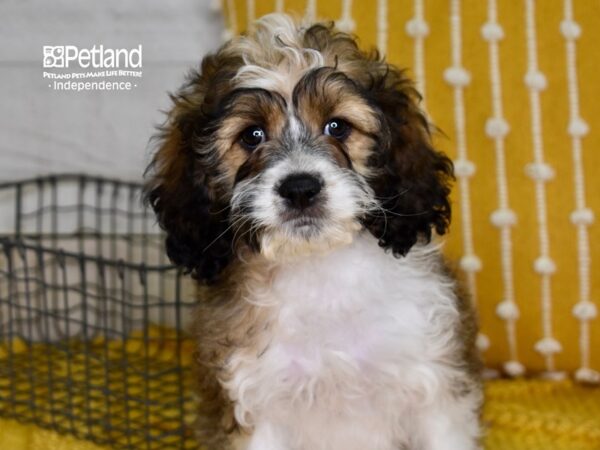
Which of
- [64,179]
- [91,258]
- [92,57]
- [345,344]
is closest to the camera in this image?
[345,344]

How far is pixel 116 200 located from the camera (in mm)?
3420

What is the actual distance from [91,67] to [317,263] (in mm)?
1661

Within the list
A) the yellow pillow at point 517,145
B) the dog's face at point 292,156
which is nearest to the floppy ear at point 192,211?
the dog's face at point 292,156

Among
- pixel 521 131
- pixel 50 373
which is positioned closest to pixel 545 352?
pixel 521 131

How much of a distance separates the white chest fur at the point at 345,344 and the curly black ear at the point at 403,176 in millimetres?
93

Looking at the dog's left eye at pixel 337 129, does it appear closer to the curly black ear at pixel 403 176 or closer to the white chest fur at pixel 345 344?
the curly black ear at pixel 403 176

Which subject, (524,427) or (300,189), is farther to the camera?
(524,427)

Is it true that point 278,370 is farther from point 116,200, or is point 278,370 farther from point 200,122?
point 116,200

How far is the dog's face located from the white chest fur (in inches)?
4.8

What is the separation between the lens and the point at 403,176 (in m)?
2.03

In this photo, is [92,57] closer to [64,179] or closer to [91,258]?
[64,179]

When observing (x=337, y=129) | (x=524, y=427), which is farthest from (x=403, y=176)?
(x=524, y=427)

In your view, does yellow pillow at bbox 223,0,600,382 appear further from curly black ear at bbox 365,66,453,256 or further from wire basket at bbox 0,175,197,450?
wire basket at bbox 0,175,197,450

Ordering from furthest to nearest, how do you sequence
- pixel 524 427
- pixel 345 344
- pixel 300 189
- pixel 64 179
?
1. pixel 64 179
2. pixel 524 427
3. pixel 345 344
4. pixel 300 189
